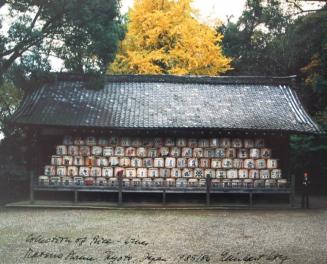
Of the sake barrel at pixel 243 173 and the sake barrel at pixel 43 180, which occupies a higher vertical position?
the sake barrel at pixel 243 173

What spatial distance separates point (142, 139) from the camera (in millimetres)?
20875

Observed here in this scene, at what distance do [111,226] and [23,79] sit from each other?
888 cm

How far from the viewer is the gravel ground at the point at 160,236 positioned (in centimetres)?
994

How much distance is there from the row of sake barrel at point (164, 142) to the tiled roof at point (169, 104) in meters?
0.95

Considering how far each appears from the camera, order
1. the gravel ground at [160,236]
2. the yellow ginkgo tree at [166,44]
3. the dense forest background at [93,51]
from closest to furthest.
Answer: the gravel ground at [160,236]
the dense forest background at [93,51]
the yellow ginkgo tree at [166,44]

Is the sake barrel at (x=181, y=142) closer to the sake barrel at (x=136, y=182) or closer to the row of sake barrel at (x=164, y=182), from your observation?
the row of sake barrel at (x=164, y=182)

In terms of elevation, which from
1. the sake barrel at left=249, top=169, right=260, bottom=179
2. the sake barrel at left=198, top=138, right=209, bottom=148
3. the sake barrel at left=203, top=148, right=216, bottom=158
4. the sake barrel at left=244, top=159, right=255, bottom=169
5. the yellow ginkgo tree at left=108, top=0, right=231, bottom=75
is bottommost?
the sake barrel at left=249, top=169, right=260, bottom=179

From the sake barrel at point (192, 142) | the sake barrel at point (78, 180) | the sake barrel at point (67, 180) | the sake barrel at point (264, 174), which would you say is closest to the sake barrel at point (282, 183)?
the sake barrel at point (264, 174)

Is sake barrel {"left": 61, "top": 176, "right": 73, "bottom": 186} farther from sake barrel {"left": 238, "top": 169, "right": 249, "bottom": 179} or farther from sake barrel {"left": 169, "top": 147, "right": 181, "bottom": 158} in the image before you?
sake barrel {"left": 238, "top": 169, "right": 249, "bottom": 179}

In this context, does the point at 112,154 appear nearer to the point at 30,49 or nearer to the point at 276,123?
the point at 30,49

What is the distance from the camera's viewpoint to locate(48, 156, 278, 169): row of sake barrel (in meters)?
20.7

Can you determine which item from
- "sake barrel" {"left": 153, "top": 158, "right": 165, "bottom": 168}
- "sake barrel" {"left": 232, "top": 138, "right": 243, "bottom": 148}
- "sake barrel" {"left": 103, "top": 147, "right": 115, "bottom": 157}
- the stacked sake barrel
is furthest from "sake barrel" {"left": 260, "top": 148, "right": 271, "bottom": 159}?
"sake barrel" {"left": 103, "top": 147, "right": 115, "bottom": 157}

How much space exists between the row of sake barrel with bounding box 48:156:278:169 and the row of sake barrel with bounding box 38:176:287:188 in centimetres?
63

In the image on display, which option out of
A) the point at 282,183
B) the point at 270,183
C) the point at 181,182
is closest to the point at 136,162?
the point at 181,182
